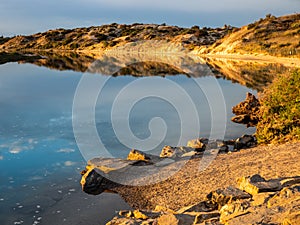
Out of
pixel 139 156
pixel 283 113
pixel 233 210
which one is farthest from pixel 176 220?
pixel 283 113

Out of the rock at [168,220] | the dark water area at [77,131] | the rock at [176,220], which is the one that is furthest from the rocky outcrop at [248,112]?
the rock at [168,220]

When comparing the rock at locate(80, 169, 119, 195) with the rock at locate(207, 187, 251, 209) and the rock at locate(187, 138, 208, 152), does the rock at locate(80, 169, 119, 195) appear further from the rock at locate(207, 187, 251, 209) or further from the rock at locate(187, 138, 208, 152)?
the rock at locate(187, 138, 208, 152)

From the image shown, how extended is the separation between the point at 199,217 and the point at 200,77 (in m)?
40.0

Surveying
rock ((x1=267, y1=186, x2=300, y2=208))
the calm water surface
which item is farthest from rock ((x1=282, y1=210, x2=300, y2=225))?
the calm water surface

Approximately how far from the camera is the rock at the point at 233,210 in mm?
8405

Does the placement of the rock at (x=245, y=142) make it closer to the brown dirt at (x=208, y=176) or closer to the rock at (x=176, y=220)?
the brown dirt at (x=208, y=176)

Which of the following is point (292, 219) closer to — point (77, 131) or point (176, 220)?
point (176, 220)

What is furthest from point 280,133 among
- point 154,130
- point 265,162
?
point 154,130

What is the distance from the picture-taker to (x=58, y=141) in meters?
21.1

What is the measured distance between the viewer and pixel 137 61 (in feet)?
239

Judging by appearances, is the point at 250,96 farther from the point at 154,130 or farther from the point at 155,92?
the point at 155,92

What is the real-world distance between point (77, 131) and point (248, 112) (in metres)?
11.3

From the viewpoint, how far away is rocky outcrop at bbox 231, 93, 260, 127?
25.6 m

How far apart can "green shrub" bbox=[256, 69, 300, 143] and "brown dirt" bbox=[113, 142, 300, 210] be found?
327 cm
